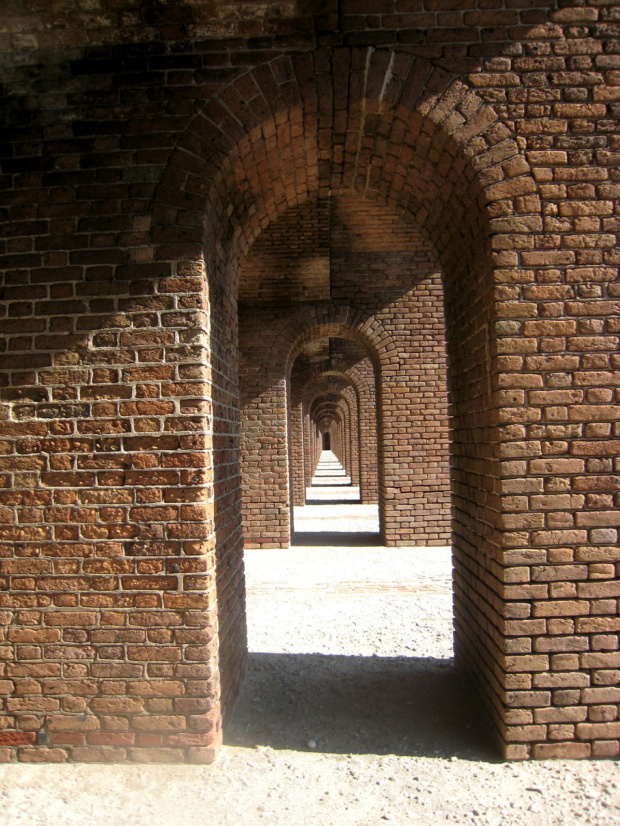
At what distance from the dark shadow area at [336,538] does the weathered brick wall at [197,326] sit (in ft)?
21.9

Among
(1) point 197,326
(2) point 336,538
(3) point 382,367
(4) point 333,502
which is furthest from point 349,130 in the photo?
(4) point 333,502

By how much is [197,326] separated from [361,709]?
2506 millimetres

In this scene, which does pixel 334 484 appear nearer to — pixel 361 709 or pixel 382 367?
pixel 382 367

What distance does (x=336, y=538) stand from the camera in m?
10.6

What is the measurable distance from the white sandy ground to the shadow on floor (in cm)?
1

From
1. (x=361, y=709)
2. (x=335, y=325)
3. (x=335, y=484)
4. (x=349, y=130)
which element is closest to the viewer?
(x=349, y=130)

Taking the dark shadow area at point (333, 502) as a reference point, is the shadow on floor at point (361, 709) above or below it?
below

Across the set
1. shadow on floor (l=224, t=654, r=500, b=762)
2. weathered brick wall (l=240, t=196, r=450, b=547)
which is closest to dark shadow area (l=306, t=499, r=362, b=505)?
weathered brick wall (l=240, t=196, r=450, b=547)

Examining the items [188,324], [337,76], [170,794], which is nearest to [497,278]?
[337,76]

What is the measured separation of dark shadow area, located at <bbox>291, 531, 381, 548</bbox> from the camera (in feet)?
32.6

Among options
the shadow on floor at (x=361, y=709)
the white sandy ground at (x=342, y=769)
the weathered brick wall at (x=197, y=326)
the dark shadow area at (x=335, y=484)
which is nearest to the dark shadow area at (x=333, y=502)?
the dark shadow area at (x=335, y=484)

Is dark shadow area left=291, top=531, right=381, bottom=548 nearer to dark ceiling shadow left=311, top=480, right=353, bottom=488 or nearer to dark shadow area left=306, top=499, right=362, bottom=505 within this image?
dark shadow area left=306, top=499, right=362, bottom=505

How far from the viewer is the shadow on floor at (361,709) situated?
134 inches

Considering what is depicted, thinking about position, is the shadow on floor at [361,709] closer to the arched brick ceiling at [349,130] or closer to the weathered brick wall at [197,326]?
the weathered brick wall at [197,326]
